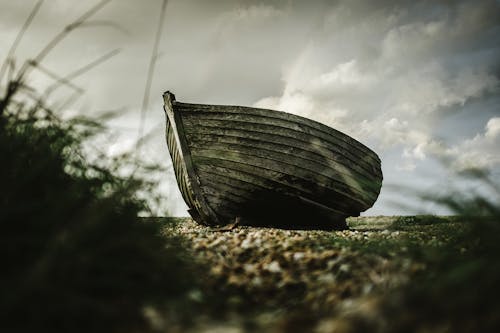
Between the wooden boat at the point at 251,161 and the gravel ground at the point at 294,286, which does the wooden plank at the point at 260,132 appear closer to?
the wooden boat at the point at 251,161

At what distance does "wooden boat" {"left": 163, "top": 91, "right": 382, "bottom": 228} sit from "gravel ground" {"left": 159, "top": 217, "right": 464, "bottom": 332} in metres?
2.49

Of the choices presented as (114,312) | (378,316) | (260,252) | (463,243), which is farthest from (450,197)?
(114,312)

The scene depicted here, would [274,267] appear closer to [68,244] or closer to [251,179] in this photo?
[68,244]

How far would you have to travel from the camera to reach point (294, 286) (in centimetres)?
270

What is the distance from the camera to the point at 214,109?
6.18m

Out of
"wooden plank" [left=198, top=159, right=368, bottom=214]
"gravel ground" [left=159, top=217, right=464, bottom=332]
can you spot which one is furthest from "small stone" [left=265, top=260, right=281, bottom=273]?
"wooden plank" [left=198, top=159, right=368, bottom=214]

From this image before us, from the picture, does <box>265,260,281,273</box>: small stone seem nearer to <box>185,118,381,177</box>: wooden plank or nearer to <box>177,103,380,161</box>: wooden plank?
<box>185,118,381,177</box>: wooden plank

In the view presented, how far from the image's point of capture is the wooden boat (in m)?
6.18

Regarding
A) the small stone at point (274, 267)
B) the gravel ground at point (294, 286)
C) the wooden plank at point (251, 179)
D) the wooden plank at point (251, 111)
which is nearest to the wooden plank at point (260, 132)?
the wooden plank at point (251, 111)

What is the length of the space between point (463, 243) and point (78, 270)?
274 centimetres

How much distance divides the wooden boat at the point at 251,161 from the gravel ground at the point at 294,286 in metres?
2.49

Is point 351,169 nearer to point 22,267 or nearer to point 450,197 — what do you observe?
point 450,197

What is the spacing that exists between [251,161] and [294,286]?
143 inches

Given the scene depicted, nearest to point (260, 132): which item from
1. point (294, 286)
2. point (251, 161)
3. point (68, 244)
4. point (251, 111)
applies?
point (251, 111)
